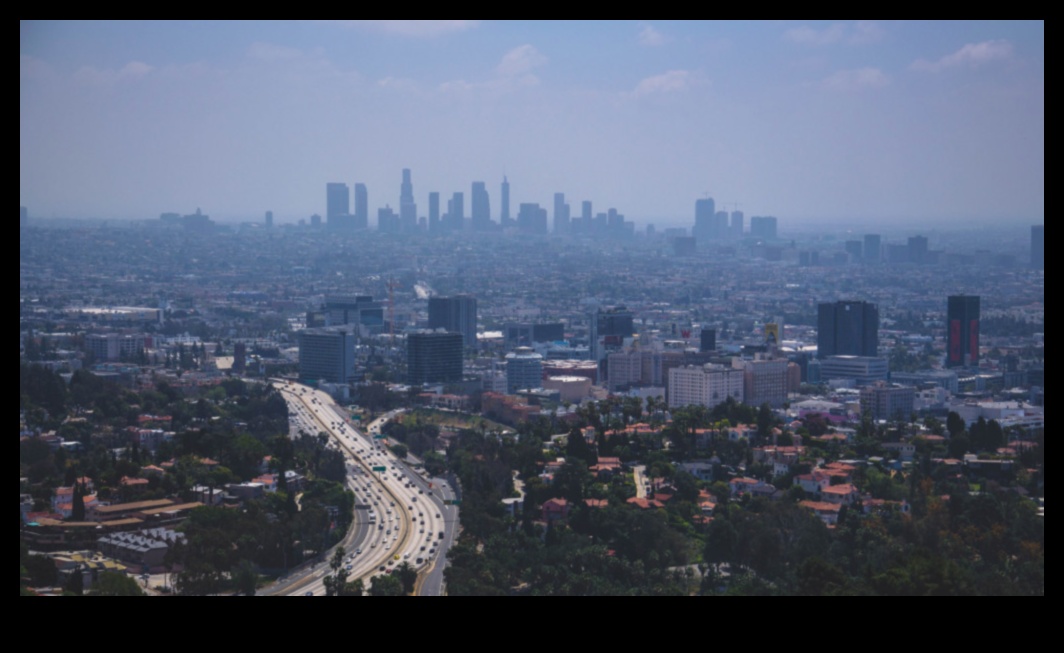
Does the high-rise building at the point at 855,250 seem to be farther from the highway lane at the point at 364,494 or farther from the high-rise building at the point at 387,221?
the highway lane at the point at 364,494

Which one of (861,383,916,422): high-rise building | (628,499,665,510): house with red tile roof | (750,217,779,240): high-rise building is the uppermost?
(750,217,779,240): high-rise building

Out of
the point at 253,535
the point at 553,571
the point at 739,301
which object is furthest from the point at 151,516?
the point at 739,301

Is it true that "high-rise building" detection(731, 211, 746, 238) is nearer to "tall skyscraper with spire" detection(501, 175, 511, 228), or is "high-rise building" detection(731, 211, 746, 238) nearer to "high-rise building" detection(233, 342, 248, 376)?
"tall skyscraper with spire" detection(501, 175, 511, 228)

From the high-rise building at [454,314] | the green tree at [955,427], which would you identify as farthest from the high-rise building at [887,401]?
the high-rise building at [454,314]

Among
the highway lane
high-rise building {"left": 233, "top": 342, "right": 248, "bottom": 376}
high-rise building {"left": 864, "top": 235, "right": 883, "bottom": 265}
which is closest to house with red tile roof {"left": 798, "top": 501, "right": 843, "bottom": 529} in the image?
the highway lane

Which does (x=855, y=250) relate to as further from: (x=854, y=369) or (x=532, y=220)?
(x=854, y=369)

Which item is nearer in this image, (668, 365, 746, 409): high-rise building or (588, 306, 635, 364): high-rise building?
(668, 365, 746, 409): high-rise building
